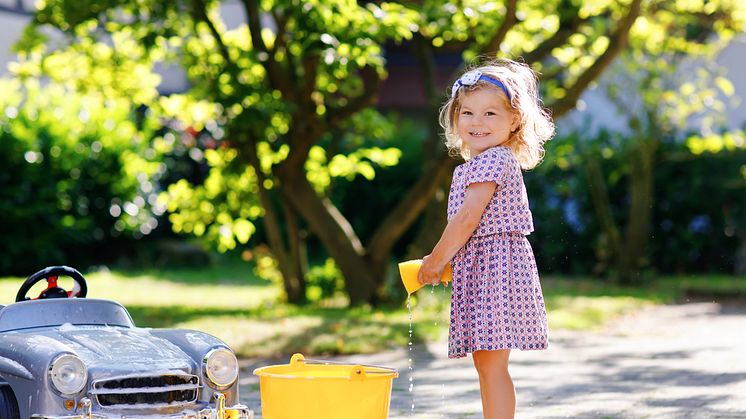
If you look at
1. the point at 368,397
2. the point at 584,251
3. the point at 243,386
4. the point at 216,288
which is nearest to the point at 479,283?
the point at 368,397

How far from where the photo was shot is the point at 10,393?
4.67 metres

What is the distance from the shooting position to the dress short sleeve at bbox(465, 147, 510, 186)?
4.73 m

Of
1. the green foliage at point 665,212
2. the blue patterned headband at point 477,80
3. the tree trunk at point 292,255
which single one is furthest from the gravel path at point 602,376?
the green foliage at point 665,212

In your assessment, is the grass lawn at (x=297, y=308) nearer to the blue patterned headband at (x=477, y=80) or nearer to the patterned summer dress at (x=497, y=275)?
the patterned summer dress at (x=497, y=275)

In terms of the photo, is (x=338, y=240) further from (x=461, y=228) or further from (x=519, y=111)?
(x=461, y=228)

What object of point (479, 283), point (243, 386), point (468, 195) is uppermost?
point (468, 195)

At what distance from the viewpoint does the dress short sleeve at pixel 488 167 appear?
4.73 metres

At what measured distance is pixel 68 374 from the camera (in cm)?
455

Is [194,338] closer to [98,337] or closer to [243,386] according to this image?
[98,337]

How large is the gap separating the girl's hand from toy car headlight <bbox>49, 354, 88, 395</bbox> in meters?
1.36

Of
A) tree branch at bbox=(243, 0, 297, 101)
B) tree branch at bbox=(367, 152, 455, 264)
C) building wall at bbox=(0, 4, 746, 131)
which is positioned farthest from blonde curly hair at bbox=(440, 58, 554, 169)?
building wall at bbox=(0, 4, 746, 131)

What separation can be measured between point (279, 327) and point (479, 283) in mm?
4722

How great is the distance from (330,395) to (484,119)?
127 cm

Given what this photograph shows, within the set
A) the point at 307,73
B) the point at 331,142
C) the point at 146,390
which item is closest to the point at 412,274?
the point at 146,390
